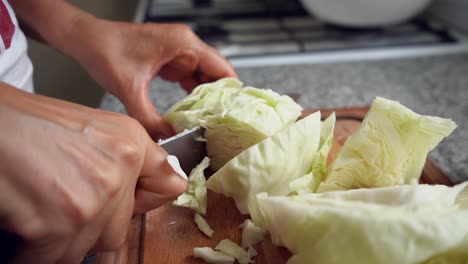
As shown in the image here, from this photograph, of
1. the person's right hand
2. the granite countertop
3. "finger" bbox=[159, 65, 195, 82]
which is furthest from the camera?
the granite countertop

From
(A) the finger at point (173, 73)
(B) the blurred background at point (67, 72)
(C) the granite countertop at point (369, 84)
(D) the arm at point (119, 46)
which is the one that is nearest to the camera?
A: (D) the arm at point (119, 46)

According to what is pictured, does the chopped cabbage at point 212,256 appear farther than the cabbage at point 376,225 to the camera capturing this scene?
Yes

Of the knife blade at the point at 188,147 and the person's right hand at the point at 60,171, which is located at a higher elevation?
the person's right hand at the point at 60,171

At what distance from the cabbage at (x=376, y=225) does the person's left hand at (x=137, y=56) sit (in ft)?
1.09

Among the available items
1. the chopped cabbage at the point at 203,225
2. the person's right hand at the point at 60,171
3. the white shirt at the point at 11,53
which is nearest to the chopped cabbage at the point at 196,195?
the chopped cabbage at the point at 203,225

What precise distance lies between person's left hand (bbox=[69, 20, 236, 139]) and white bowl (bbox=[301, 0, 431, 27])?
0.69m

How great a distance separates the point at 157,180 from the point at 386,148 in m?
0.38

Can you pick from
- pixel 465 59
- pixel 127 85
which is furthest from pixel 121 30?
pixel 465 59

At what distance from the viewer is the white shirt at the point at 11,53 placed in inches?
30.6

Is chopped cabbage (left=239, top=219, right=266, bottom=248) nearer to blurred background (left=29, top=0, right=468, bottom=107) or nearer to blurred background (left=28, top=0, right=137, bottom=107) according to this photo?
blurred background (left=29, top=0, right=468, bottom=107)

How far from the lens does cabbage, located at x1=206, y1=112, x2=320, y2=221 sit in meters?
0.73

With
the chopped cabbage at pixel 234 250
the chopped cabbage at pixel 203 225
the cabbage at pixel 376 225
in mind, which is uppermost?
the cabbage at pixel 376 225

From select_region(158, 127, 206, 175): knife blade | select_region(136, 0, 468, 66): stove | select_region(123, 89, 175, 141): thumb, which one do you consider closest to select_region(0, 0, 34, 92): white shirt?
select_region(123, 89, 175, 141): thumb

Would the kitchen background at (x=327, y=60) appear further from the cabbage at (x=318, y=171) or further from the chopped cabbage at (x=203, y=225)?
the chopped cabbage at (x=203, y=225)
